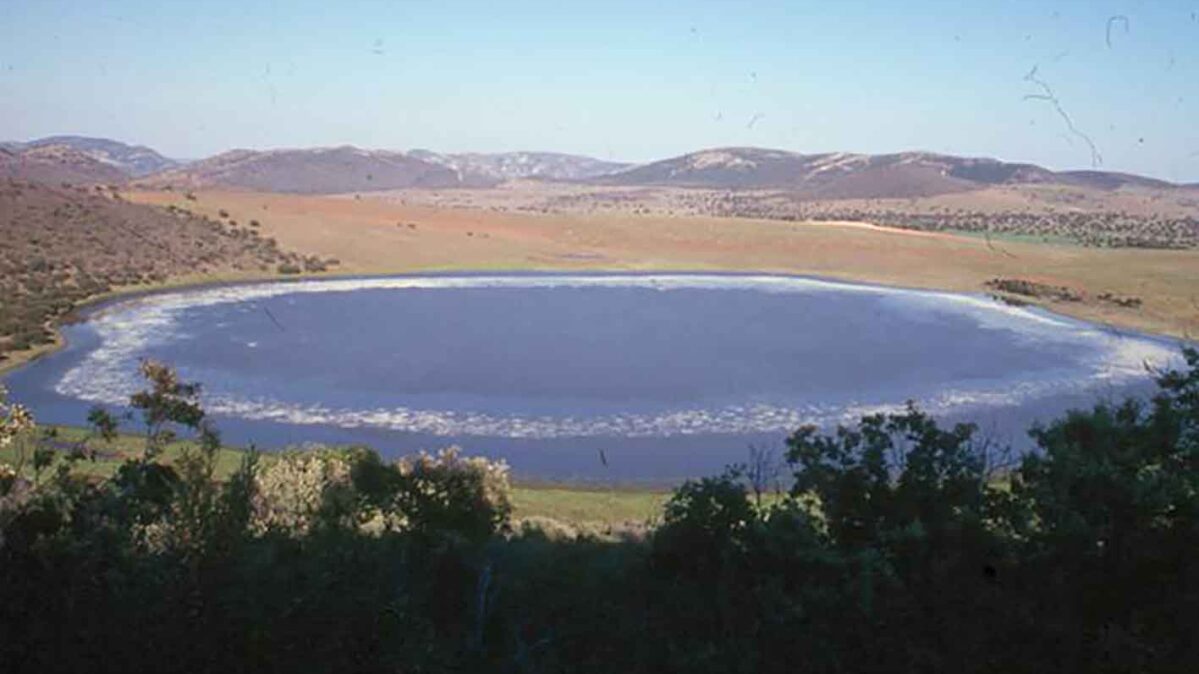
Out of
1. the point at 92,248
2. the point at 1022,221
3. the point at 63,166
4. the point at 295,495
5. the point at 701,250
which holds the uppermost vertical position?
the point at 63,166

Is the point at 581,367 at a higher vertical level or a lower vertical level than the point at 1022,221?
lower

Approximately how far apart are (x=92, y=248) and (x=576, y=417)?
3309cm

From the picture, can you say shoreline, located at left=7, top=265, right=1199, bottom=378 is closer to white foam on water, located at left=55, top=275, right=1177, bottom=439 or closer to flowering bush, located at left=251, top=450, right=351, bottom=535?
white foam on water, located at left=55, top=275, right=1177, bottom=439

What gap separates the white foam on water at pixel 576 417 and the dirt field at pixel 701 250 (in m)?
5.13

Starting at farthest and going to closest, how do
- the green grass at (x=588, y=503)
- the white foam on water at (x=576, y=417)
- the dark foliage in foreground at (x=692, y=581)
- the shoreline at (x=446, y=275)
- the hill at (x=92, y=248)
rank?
the hill at (x=92, y=248) → the shoreline at (x=446, y=275) → the white foam on water at (x=576, y=417) → the green grass at (x=588, y=503) → the dark foliage in foreground at (x=692, y=581)

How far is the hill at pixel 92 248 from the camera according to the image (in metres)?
36.6

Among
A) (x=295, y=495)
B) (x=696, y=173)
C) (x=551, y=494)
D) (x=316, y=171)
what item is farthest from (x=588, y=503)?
(x=696, y=173)

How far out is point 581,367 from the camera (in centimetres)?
2672

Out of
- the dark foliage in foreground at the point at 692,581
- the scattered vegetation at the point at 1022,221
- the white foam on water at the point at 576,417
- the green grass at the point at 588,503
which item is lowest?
the green grass at the point at 588,503

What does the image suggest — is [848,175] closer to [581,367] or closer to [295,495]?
[581,367]

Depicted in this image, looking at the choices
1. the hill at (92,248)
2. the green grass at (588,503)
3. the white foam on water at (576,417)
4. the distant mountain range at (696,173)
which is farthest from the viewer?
the distant mountain range at (696,173)

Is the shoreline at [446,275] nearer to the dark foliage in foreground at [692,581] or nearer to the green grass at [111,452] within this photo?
the green grass at [111,452]

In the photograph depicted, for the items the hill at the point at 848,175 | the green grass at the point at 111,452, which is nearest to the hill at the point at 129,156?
the hill at the point at 848,175

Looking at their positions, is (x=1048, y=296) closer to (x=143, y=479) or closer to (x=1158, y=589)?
(x=1158, y=589)
